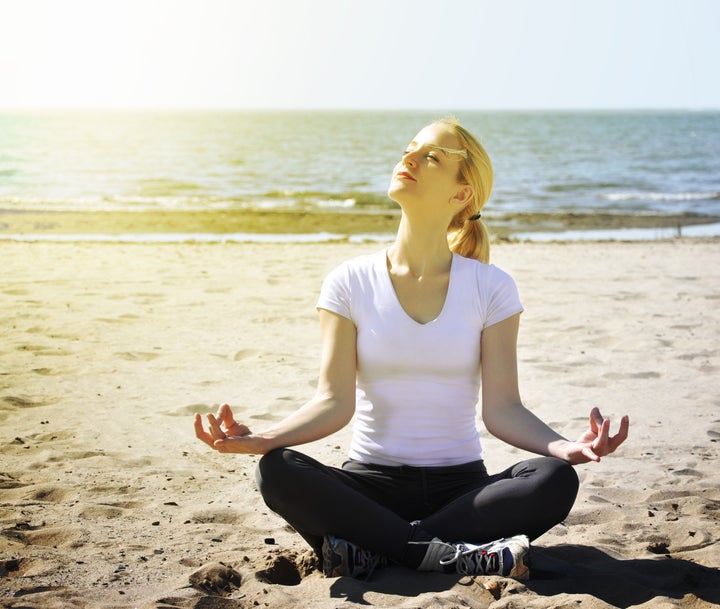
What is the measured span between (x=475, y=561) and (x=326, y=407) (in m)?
0.72

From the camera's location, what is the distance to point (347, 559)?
9.82 ft

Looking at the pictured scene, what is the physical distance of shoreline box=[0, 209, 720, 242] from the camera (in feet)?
51.5

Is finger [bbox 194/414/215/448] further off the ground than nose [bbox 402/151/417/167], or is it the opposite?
nose [bbox 402/151/417/167]

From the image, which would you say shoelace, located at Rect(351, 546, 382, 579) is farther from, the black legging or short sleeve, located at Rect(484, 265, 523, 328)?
short sleeve, located at Rect(484, 265, 523, 328)

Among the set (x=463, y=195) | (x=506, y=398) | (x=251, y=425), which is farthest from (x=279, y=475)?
(x=251, y=425)

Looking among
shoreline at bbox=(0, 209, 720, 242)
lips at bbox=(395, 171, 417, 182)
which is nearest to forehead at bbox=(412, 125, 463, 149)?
lips at bbox=(395, 171, 417, 182)

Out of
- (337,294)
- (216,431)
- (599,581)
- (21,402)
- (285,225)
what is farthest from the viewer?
(285,225)

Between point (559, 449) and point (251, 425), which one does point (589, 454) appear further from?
point (251, 425)

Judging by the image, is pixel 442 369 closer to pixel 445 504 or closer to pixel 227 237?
pixel 445 504

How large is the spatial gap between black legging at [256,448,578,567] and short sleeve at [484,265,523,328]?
0.52 metres

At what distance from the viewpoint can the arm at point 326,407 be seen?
2.97 metres

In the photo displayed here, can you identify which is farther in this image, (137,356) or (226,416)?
(137,356)

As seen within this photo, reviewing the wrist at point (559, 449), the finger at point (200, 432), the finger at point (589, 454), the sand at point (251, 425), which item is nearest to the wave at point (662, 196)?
the sand at point (251, 425)

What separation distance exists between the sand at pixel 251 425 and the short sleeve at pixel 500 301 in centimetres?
89
